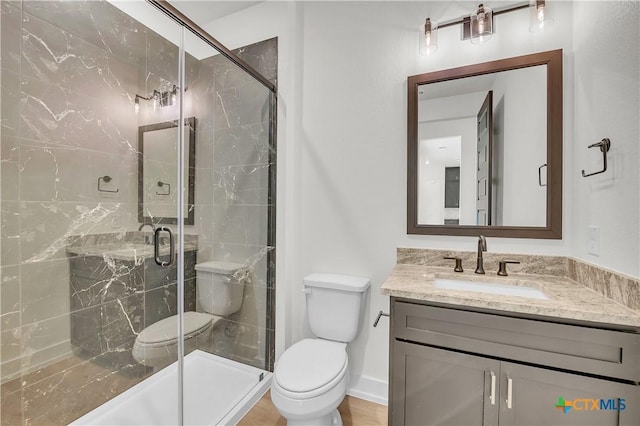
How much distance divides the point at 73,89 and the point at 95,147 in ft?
0.85

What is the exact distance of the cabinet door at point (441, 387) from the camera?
1.06 metres

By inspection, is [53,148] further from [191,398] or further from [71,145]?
[191,398]

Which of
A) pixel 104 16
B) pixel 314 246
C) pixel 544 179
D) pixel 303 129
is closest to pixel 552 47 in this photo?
pixel 544 179

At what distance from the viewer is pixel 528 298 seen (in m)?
1.08

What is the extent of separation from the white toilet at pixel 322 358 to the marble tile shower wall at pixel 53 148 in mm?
1061

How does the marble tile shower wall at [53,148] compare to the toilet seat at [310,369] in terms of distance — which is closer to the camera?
the marble tile shower wall at [53,148]

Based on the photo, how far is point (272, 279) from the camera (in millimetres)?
2025

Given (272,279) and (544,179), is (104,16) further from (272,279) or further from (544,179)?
(544,179)

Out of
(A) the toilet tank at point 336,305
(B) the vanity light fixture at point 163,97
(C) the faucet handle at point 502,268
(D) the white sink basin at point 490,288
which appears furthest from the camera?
(A) the toilet tank at point 336,305

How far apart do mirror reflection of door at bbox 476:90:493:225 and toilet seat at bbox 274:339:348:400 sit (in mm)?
1102

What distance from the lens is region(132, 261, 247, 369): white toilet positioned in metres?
1.59

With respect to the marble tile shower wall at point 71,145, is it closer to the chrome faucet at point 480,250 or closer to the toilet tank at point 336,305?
the toilet tank at point 336,305

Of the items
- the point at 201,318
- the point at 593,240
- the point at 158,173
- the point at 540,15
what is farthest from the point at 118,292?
the point at 540,15

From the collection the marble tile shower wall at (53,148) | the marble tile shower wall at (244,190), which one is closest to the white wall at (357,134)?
the marble tile shower wall at (244,190)
